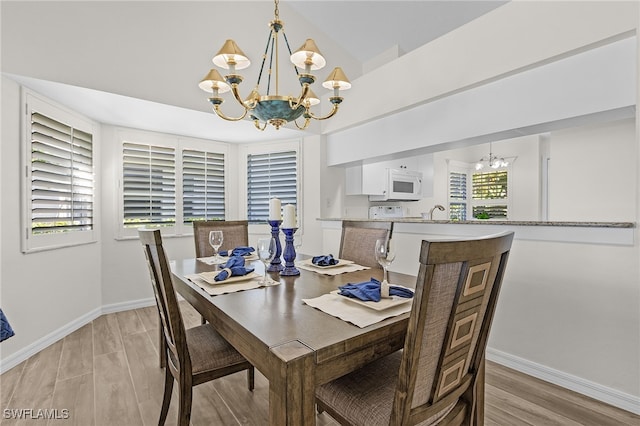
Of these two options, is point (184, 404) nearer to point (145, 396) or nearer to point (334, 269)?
point (145, 396)

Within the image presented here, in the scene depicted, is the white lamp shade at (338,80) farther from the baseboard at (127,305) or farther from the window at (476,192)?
the window at (476,192)

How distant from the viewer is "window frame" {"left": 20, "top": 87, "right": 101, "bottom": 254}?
237cm

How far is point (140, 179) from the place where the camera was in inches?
142

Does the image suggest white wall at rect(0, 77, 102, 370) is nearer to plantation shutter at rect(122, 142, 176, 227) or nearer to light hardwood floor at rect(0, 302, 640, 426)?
light hardwood floor at rect(0, 302, 640, 426)

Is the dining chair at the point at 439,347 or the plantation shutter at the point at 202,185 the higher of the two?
the plantation shutter at the point at 202,185

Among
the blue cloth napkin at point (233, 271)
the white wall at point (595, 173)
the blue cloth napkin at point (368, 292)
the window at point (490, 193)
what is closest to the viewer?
the blue cloth napkin at point (368, 292)

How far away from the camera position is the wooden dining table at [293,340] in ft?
2.69

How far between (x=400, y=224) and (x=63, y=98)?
3.22 meters

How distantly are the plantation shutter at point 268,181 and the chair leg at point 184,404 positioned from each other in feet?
9.85

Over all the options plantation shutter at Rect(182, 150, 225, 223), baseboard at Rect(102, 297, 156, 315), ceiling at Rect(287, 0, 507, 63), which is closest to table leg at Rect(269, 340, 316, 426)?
baseboard at Rect(102, 297, 156, 315)

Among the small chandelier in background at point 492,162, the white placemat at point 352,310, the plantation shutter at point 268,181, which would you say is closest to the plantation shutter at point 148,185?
the plantation shutter at point 268,181

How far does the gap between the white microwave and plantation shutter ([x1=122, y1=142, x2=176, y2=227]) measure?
9.22 ft

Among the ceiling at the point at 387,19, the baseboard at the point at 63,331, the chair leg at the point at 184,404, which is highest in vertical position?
the ceiling at the point at 387,19

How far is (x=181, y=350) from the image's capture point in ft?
4.32
